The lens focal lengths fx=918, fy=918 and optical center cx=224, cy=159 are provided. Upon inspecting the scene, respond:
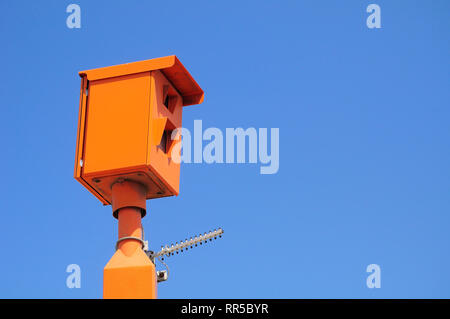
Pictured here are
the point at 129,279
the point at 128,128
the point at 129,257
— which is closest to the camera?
the point at 129,279

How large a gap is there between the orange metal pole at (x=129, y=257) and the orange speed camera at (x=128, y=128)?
259 millimetres

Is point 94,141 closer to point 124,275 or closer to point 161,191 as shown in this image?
point 161,191

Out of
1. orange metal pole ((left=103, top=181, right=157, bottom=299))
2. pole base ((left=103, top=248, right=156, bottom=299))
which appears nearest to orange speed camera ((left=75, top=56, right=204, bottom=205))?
orange metal pole ((left=103, top=181, right=157, bottom=299))

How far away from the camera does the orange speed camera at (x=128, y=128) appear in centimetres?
1443

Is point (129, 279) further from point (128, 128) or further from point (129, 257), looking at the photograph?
point (128, 128)

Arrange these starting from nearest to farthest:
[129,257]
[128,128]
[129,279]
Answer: [129,279] → [129,257] → [128,128]

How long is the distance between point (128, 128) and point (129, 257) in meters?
2.08

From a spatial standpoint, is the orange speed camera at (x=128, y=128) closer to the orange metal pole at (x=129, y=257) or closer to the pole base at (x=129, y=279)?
the orange metal pole at (x=129, y=257)

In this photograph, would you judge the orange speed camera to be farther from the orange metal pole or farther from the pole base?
the pole base

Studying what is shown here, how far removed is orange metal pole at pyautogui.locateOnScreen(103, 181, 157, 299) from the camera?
13.7 m

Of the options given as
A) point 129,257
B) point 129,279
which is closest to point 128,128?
point 129,257

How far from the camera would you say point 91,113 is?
1500 centimetres

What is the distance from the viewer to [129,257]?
46.1 ft
